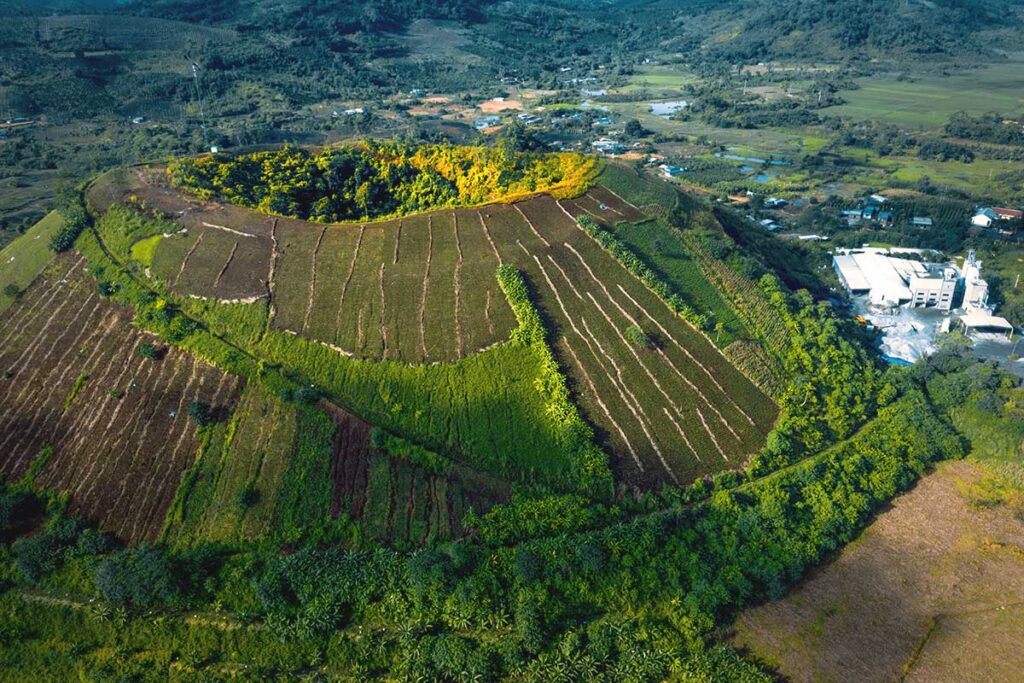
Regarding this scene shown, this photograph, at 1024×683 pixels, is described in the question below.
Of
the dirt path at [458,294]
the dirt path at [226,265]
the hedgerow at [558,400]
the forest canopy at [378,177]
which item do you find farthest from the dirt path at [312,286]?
the hedgerow at [558,400]

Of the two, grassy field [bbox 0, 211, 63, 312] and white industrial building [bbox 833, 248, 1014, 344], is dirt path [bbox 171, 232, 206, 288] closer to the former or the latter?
grassy field [bbox 0, 211, 63, 312]

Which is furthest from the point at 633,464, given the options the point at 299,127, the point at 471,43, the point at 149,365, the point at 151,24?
the point at 471,43

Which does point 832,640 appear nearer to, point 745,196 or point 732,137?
point 745,196

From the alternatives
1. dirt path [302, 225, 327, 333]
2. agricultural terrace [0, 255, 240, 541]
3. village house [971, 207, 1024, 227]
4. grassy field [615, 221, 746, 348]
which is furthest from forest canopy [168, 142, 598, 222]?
village house [971, 207, 1024, 227]

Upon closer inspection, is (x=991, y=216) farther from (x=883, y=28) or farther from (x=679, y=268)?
(x=883, y=28)

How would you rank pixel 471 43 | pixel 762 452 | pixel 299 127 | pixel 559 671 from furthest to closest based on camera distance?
pixel 471 43, pixel 299 127, pixel 762 452, pixel 559 671

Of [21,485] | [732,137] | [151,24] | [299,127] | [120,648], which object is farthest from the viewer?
[151,24]

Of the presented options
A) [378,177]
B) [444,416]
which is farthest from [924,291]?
[378,177]
